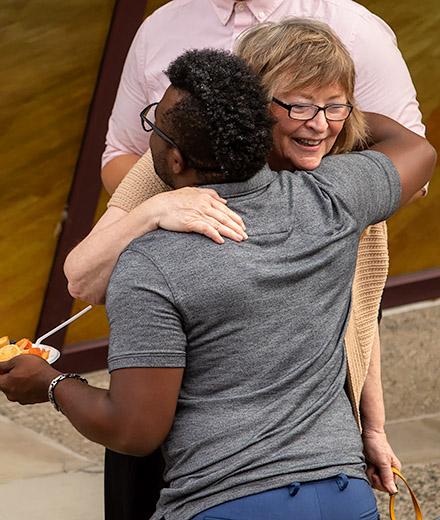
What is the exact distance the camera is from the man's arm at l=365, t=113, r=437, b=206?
9.10 ft

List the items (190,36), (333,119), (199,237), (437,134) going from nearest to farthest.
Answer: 1. (199,237)
2. (333,119)
3. (190,36)
4. (437,134)

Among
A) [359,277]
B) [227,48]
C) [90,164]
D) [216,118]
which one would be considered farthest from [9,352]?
[90,164]

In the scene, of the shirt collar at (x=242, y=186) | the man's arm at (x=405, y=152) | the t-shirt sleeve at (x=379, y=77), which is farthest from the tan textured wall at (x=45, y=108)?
the shirt collar at (x=242, y=186)

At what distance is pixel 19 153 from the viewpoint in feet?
17.1

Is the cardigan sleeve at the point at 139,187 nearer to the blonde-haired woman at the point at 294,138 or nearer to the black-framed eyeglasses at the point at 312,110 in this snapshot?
the blonde-haired woman at the point at 294,138

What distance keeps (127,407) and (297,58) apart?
2.62 ft

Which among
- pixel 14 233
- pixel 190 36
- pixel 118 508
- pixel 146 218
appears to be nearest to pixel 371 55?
pixel 190 36

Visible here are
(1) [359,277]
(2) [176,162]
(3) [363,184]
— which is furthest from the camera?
(1) [359,277]

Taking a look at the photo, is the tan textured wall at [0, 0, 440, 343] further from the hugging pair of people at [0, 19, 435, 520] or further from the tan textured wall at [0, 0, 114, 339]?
the hugging pair of people at [0, 19, 435, 520]

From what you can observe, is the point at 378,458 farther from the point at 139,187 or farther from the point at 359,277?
the point at 139,187

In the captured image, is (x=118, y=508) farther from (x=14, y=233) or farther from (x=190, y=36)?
(x=14, y=233)

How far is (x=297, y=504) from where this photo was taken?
7.83 feet

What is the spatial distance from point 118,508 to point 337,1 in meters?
1.32

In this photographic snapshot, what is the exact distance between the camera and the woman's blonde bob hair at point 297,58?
8.75 feet
